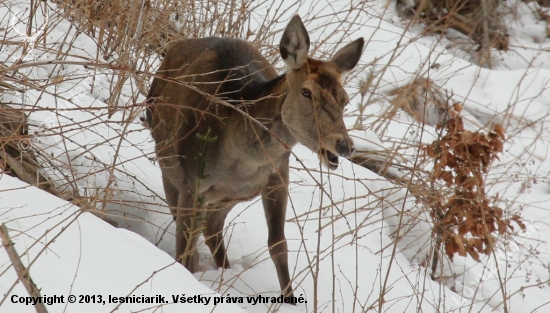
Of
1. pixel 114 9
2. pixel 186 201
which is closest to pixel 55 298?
pixel 186 201

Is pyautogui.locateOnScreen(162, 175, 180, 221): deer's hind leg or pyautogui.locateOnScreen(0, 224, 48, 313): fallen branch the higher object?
pyautogui.locateOnScreen(162, 175, 180, 221): deer's hind leg

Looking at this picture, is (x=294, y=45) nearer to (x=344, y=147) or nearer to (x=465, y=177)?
(x=344, y=147)

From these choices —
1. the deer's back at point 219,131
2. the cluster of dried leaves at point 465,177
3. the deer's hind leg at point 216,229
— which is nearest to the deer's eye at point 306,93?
the deer's back at point 219,131

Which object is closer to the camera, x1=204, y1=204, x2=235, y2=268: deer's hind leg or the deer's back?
the deer's back

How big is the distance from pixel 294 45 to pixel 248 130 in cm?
54

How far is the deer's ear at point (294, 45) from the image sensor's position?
4059 mm

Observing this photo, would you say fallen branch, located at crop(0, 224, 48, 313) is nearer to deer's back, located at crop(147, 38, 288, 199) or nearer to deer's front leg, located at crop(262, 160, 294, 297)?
deer's back, located at crop(147, 38, 288, 199)

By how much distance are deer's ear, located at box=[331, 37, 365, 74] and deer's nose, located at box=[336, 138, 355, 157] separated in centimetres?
67

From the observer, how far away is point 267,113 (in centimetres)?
425

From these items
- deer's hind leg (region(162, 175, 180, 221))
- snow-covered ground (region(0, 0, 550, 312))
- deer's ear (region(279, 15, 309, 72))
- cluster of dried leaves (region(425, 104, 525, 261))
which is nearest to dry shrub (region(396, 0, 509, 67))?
snow-covered ground (region(0, 0, 550, 312))

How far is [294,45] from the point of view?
4.13 metres

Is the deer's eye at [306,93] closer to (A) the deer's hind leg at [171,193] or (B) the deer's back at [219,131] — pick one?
(B) the deer's back at [219,131]

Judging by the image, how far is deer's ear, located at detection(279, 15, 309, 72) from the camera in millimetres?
4059

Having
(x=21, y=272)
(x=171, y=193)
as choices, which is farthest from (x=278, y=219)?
(x=21, y=272)
